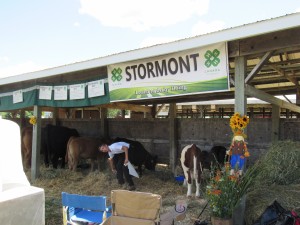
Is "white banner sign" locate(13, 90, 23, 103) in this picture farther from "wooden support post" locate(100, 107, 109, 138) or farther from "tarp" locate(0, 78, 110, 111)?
"wooden support post" locate(100, 107, 109, 138)

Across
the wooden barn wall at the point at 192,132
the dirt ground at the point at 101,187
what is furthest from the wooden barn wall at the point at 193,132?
the dirt ground at the point at 101,187

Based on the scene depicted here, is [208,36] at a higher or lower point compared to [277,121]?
higher

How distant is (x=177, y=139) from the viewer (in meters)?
10.7

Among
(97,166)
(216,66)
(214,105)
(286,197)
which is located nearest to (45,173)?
(97,166)

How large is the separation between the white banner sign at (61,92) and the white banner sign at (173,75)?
1823 millimetres

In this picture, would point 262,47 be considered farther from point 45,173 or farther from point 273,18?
point 45,173

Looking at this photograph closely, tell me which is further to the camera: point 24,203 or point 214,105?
point 214,105

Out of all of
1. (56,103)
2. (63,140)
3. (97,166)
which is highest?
(56,103)

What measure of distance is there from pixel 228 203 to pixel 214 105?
513 inches

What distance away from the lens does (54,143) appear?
11836mm

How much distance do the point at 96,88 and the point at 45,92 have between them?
2.05m

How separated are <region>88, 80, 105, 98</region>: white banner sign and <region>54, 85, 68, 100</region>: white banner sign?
36.5 inches

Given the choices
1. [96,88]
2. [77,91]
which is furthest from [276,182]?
[77,91]

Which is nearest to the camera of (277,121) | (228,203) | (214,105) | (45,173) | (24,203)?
(24,203)
